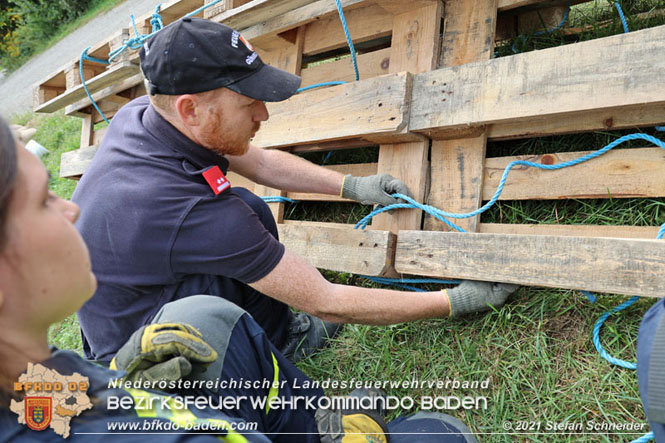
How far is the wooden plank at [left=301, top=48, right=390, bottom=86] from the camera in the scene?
93.1 inches

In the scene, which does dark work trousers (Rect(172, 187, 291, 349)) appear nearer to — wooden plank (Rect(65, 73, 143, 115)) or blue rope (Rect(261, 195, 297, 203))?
blue rope (Rect(261, 195, 297, 203))

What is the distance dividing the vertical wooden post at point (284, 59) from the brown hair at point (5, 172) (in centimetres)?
192

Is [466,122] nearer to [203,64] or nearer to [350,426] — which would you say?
[203,64]

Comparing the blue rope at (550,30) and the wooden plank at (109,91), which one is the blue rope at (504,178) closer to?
the blue rope at (550,30)

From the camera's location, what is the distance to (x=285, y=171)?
94.3 inches

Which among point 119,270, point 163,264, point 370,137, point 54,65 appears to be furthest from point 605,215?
point 54,65

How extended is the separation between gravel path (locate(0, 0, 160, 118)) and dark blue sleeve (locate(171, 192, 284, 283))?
26.0ft

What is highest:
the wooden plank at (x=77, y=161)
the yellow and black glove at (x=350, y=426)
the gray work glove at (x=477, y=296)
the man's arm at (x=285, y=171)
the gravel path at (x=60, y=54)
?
the gravel path at (x=60, y=54)

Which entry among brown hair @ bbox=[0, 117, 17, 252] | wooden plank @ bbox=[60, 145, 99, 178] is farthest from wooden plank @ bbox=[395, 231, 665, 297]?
wooden plank @ bbox=[60, 145, 99, 178]

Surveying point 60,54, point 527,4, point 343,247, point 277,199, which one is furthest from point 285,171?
point 60,54

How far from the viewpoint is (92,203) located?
178 centimetres

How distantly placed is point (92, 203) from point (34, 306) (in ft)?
3.49

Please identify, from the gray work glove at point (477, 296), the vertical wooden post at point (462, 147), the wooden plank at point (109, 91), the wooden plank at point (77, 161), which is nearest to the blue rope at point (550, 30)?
the vertical wooden post at point (462, 147)

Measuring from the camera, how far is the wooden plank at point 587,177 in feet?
5.38
